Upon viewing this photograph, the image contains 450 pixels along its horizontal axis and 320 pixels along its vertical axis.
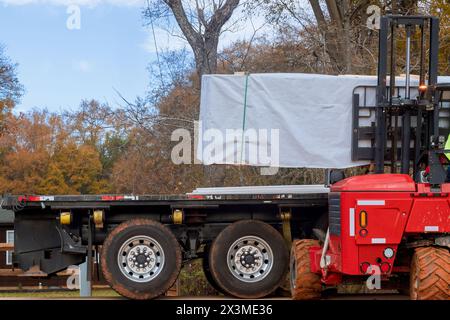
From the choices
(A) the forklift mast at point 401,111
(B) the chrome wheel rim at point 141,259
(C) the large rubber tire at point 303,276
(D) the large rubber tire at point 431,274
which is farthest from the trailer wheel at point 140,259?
(D) the large rubber tire at point 431,274

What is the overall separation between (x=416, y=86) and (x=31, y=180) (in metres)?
41.0

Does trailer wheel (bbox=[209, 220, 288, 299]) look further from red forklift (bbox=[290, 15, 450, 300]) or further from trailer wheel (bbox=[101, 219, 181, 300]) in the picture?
trailer wheel (bbox=[101, 219, 181, 300])

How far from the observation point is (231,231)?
1085 centimetres

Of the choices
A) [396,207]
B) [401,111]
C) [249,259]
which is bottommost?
[249,259]

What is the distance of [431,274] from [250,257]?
9.67 feet

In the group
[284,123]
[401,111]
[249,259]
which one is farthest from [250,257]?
[401,111]

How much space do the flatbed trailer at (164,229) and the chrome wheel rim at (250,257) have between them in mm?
14

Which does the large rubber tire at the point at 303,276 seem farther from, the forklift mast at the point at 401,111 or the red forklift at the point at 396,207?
the forklift mast at the point at 401,111

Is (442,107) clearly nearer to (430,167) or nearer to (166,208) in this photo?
(430,167)

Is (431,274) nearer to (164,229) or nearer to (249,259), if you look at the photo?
(249,259)

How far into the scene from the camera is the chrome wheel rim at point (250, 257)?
35.6 feet

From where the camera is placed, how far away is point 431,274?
28.6 feet
